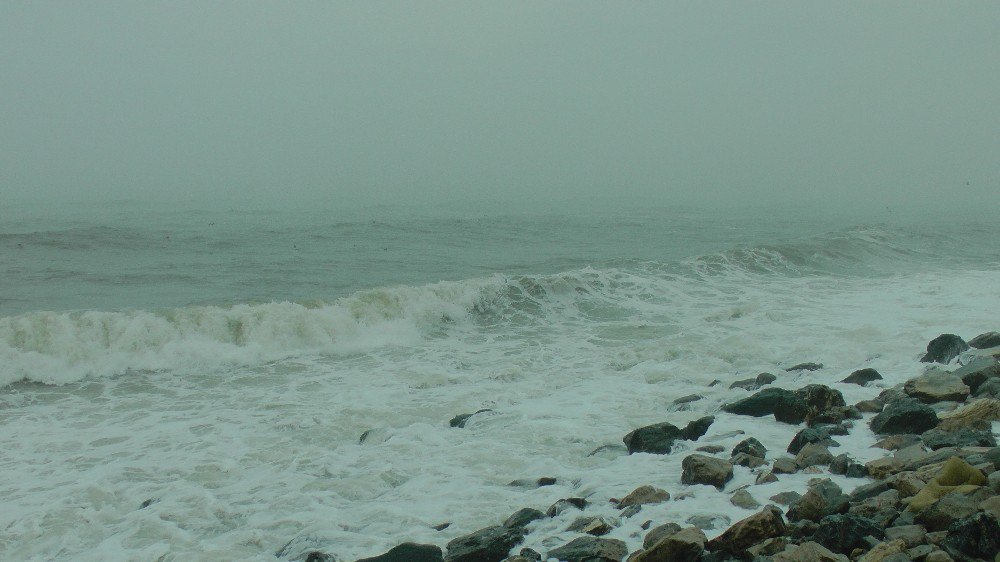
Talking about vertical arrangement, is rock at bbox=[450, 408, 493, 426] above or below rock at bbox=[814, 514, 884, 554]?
below

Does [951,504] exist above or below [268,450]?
above

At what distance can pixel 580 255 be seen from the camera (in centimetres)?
2772

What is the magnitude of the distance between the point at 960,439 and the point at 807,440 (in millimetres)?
1277

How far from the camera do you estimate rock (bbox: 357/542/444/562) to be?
17.8 feet

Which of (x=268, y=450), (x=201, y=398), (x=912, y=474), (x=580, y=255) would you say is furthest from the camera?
(x=580, y=255)

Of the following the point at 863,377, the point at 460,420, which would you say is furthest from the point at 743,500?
the point at 863,377

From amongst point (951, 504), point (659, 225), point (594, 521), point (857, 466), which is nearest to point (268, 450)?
point (594, 521)

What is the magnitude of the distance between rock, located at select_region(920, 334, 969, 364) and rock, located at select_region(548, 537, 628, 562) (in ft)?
24.5

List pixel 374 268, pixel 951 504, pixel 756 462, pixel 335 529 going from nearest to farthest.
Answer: pixel 951 504 < pixel 335 529 < pixel 756 462 < pixel 374 268

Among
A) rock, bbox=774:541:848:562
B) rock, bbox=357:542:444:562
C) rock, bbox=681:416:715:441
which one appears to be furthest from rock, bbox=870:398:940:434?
rock, bbox=357:542:444:562

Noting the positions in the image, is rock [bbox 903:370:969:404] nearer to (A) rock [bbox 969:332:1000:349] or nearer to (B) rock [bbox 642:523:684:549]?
(A) rock [bbox 969:332:1000:349]

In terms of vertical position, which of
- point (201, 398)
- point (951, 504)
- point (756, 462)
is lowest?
point (201, 398)

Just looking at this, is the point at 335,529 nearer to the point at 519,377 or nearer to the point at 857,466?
the point at 857,466

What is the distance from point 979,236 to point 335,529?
129ft
